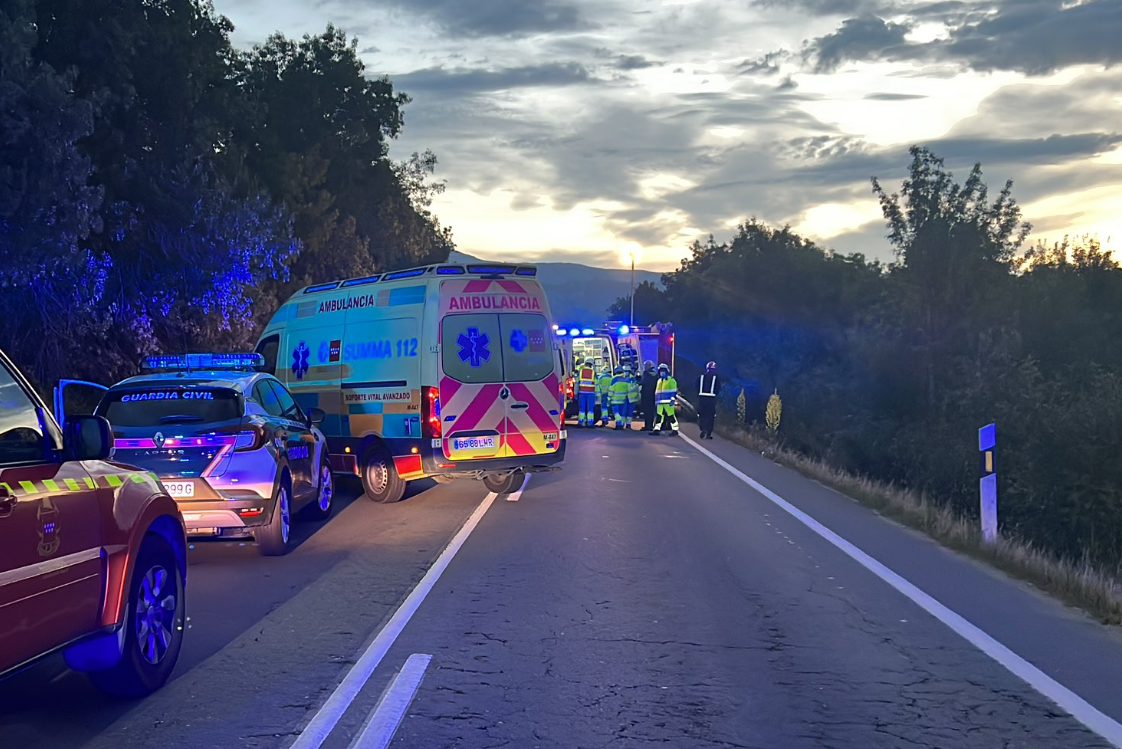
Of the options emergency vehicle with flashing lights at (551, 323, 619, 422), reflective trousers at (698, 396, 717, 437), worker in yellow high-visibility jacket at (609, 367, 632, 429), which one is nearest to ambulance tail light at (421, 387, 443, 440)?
reflective trousers at (698, 396, 717, 437)

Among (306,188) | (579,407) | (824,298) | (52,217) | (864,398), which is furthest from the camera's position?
(824,298)

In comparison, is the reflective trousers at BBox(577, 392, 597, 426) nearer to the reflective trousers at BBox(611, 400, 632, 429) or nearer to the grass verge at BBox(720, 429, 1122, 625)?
the reflective trousers at BBox(611, 400, 632, 429)

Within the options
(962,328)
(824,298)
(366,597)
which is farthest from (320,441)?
(824,298)

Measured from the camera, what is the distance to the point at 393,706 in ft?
18.5

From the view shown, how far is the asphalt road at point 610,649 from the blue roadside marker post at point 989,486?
0.56 m

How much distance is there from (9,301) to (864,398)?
41796 mm

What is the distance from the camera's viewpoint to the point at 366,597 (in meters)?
8.28

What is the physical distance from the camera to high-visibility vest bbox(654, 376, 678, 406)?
82.3ft

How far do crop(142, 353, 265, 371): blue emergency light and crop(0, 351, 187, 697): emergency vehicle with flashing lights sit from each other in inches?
206

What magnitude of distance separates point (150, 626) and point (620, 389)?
864 inches

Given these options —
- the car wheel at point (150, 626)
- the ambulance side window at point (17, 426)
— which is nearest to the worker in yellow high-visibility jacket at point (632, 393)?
the car wheel at point (150, 626)

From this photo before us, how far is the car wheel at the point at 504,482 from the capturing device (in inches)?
590

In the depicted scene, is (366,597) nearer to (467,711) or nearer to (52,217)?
(467,711)

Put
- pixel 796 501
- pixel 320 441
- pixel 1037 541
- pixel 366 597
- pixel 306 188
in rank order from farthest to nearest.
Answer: pixel 306 188 → pixel 1037 541 → pixel 796 501 → pixel 320 441 → pixel 366 597
